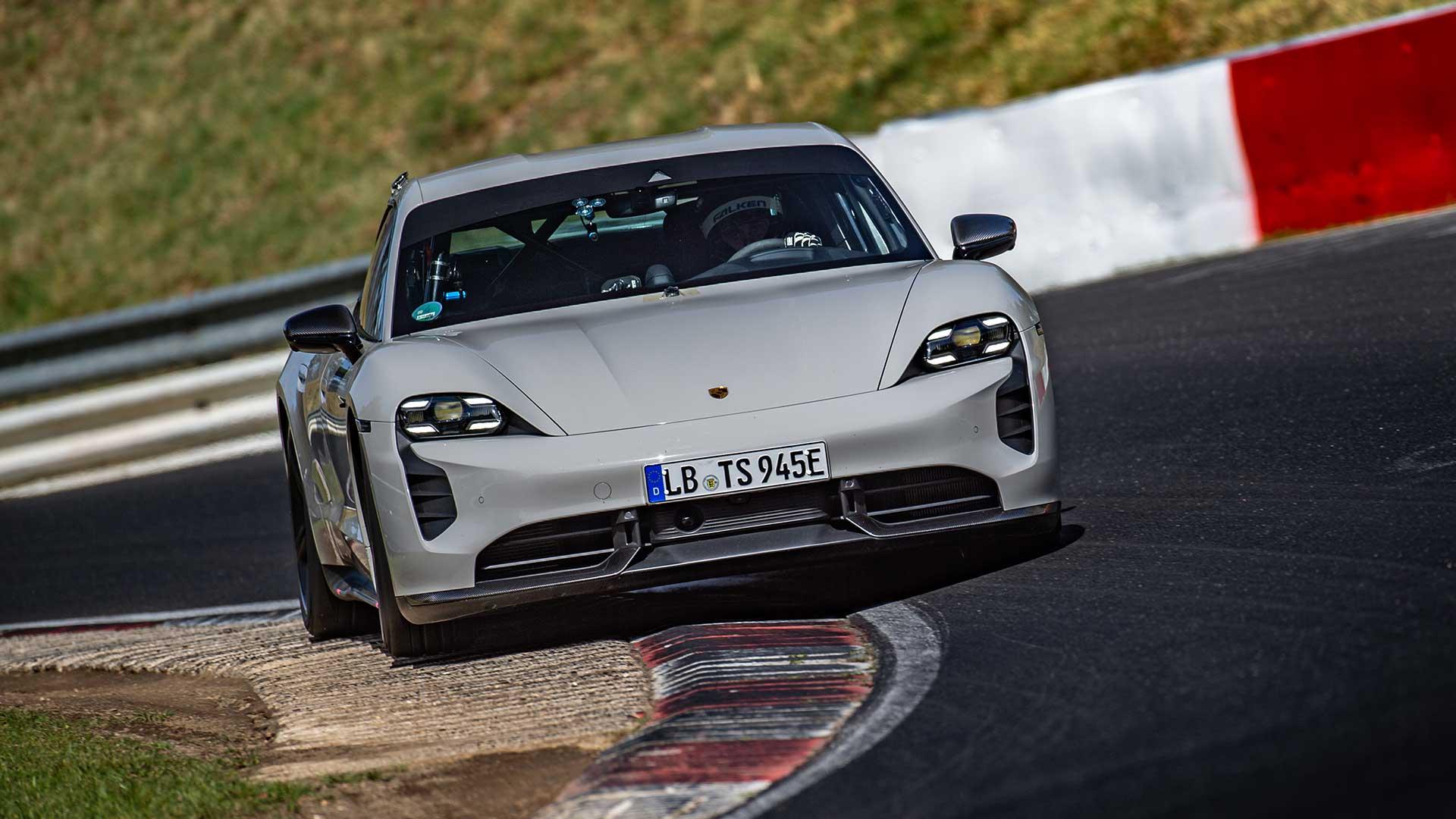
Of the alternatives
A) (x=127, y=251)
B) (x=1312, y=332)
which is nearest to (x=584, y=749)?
(x=1312, y=332)

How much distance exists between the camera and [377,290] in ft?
22.9

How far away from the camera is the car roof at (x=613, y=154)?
7.05 metres

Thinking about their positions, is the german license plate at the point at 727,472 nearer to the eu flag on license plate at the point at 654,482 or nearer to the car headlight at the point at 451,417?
the eu flag on license plate at the point at 654,482

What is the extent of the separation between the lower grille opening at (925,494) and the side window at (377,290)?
181cm

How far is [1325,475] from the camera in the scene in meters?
6.69

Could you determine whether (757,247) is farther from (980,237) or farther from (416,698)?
(416,698)

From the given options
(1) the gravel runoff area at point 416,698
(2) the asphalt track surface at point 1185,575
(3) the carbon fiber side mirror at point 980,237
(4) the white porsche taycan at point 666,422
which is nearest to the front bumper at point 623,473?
(4) the white porsche taycan at point 666,422

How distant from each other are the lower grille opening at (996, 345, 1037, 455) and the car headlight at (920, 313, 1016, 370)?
53 millimetres

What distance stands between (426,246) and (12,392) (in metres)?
8.29

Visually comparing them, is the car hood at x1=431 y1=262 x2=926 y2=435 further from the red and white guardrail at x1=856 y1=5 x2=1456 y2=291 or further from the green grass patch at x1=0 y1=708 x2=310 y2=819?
the red and white guardrail at x1=856 y1=5 x2=1456 y2=291

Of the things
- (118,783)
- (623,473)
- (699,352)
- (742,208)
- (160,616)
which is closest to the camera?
(118,783)

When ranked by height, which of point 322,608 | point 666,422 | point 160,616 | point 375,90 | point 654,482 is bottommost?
point 160,616

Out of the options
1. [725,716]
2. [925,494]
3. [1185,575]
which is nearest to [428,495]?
[725,716]

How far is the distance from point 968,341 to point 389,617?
6.07 feet
